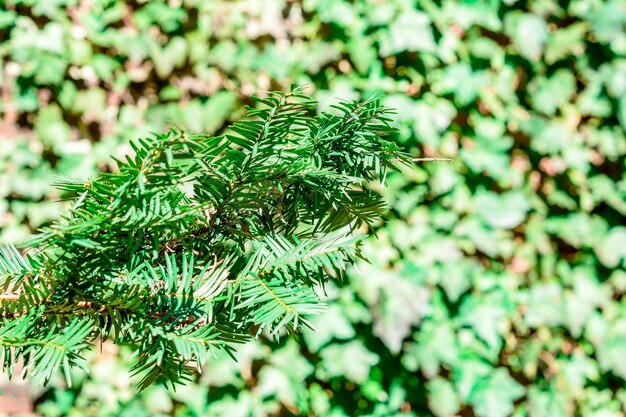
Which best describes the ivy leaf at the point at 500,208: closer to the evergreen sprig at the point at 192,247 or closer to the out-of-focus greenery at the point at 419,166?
the out-of-focus greenery at the point at 419,166

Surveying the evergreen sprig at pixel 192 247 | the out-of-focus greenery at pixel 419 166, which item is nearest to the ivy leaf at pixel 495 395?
the out-of-focus greenery at pixel 419 166

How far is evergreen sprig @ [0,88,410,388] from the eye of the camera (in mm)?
445

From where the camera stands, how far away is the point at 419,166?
1.76 metres

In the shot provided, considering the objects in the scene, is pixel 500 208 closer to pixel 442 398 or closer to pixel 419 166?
pixel 419 166

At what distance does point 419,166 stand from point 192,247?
1.34 metres

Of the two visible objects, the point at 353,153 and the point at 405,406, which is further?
the point at 405,406

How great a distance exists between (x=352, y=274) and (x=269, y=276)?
124 cm

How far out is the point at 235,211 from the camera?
52 centimetres

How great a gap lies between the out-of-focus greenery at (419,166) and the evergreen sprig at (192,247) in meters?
1.16

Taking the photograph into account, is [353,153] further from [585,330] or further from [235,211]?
[585,330]

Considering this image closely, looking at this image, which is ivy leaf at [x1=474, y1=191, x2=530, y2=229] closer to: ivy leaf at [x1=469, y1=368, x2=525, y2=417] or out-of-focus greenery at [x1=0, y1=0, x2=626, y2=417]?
out-of-focus greenery at [x1=0, y1=0, x2=626, y2=417]

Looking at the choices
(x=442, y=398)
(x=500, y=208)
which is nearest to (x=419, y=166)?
(x=500, y=208)

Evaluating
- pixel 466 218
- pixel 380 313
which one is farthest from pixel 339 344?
pixel 466 218

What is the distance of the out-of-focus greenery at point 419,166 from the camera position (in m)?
1.70
